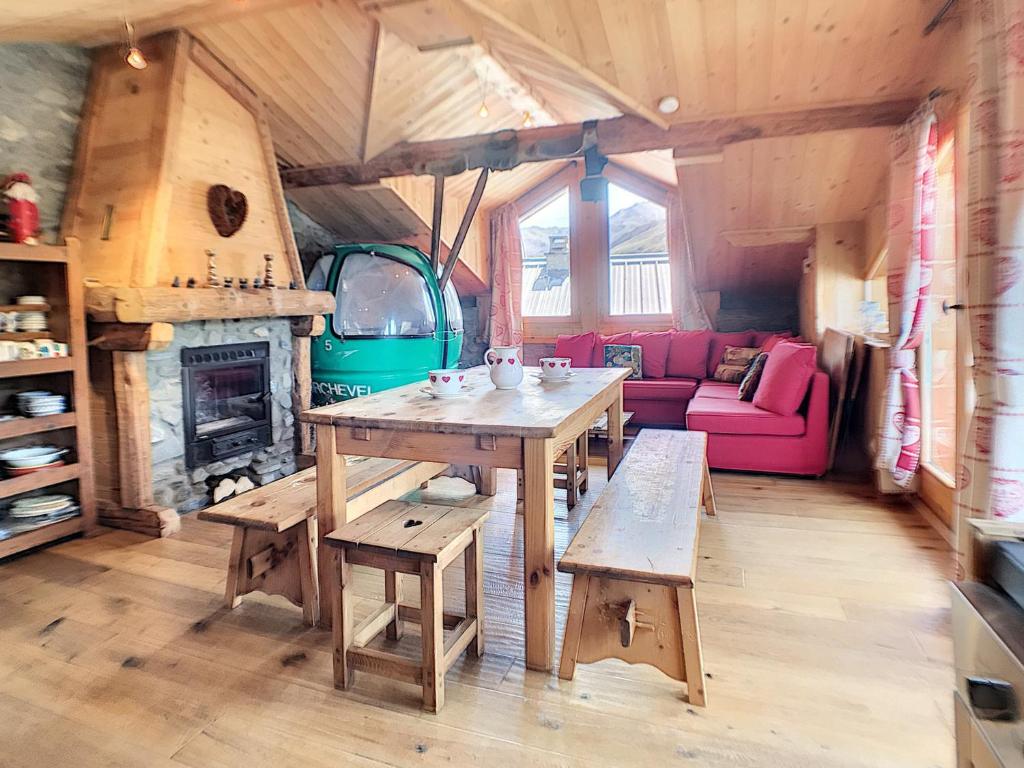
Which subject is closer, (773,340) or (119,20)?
(119,20)

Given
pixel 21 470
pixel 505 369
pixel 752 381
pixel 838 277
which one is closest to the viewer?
pixel 505 369

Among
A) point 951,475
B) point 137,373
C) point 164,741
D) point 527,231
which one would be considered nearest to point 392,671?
point 164,741

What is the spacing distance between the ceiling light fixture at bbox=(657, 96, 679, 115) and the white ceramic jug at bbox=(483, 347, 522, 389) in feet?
7.05

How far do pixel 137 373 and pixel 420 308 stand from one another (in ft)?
8.42

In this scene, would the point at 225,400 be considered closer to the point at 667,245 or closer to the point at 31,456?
the point at 31,456

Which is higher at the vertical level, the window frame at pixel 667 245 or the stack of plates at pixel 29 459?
the window frame at pixel 667 245

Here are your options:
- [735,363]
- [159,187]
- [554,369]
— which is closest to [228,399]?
[159,187]

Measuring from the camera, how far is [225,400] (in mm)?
3881

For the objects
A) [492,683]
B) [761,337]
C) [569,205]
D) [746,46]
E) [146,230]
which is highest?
[569,205]

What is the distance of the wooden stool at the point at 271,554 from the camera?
2.13m

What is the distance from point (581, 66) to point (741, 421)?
2.38 m

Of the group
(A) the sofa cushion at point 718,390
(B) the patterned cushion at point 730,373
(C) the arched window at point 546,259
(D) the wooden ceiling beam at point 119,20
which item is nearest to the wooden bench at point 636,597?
(A) the sofa cushion at point 718,390

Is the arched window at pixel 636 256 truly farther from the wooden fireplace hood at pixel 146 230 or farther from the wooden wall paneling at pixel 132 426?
the wooden wall paneling at pixel 132 426

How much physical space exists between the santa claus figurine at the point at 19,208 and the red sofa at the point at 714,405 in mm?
3830
